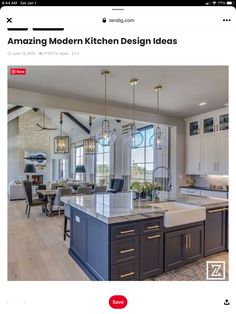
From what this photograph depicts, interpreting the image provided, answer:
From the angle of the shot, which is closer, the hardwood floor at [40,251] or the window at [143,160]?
the hardwood floor at [40,251]

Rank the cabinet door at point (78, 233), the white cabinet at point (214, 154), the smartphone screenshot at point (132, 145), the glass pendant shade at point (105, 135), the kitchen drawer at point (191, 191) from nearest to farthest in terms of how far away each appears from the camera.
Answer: the smartphone screenshot at point (132, 145), the cabinet door at point (78, 233), the glass pendant shade at point (105, 135), the white cabinet at point (214, 154), the kitchen drawer at point (191, 191)

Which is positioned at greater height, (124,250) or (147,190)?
(147,190)

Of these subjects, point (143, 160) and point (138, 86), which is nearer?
point (138, 86)

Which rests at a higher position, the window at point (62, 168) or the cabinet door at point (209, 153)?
the cabinet door at point (209, 153)

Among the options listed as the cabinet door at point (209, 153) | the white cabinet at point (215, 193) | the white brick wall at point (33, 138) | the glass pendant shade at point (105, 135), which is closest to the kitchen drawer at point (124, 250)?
the glass pendant shade at point (105, 135)

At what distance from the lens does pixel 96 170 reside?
956 cm

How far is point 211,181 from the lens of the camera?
5055mm

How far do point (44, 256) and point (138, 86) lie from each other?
9.76ft

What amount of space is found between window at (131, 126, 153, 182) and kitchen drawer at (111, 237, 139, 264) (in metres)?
4.59

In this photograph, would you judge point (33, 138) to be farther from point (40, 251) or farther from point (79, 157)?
point (40, 251)

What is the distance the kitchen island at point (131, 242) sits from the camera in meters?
1.82

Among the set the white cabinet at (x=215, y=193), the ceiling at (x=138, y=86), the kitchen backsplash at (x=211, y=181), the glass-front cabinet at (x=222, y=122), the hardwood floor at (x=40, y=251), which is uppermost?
the ceiling at (x=138, y=86)
